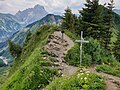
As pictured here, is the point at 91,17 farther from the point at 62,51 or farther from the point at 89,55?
the point at 89,55

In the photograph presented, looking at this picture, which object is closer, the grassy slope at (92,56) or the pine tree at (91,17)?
the grassy slope at (92,56)

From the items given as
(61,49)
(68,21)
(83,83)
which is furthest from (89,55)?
(68,21)

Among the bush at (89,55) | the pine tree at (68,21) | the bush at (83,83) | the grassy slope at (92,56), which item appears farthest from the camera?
the pine tree at (68,21)

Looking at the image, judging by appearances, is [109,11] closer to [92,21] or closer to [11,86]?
[92,21]

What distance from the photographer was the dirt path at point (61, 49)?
1099 inches

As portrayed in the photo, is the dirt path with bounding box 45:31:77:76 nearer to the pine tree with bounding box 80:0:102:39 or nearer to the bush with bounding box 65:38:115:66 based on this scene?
the bush with bounding box 65:38:115:66

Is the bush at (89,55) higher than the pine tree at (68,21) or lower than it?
lower

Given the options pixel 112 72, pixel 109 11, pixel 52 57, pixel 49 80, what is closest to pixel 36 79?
pixel 49 80

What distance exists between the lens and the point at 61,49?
3591cm

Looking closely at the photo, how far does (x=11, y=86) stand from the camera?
27.8m

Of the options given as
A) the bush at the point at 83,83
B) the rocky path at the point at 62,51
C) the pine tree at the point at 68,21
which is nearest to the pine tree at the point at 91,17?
the rocky path at the point at 62,51

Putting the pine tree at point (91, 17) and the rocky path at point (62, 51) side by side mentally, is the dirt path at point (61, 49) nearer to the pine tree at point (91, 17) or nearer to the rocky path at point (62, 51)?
the rocky path at point (62, 51)

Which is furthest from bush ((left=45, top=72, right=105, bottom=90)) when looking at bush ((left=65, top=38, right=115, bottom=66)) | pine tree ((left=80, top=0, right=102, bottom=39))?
pine tree ((left=80, top=0, right=102, bottom=39))

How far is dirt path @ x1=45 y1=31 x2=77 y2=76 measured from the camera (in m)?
27.9
